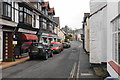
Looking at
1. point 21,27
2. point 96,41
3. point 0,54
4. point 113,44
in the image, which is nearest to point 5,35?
point 0,54

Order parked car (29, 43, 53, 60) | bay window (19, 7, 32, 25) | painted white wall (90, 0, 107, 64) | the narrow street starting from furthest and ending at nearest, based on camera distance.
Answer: bay window (19, 7, 32, 25)
parked car (29, 43, 53, 60)
painted white wall (90, 0, 107, 64)
the narrow street

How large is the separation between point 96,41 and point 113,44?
11.8 feet

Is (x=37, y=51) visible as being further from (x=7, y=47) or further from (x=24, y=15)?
(x=24, y=15)

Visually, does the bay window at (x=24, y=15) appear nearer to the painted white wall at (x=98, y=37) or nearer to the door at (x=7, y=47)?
the door at (x=7, y=47)

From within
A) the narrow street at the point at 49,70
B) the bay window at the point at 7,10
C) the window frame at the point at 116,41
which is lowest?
the narrow street at the point at 49,70

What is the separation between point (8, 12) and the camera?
15.1 metres

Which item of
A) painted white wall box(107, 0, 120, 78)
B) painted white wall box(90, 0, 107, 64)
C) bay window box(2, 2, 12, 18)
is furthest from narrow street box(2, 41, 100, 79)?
bay window box(2, 2, 12, 18)

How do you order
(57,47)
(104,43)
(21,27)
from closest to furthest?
(104,43) → (21,27) → (57,47)

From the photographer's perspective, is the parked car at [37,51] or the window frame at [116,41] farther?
the parked car at [37,51]

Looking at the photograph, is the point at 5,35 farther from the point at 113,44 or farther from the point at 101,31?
the point at 113,44

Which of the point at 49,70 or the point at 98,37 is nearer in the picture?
the point at 49,70

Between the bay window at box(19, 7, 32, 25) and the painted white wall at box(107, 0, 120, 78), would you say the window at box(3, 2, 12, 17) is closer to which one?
the bay window at box(19, 7, 32, 25)

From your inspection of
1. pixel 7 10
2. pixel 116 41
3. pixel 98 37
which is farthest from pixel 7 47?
pixel 116 41

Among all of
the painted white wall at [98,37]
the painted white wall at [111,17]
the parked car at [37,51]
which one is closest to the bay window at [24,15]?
the parked car at [37,51]
